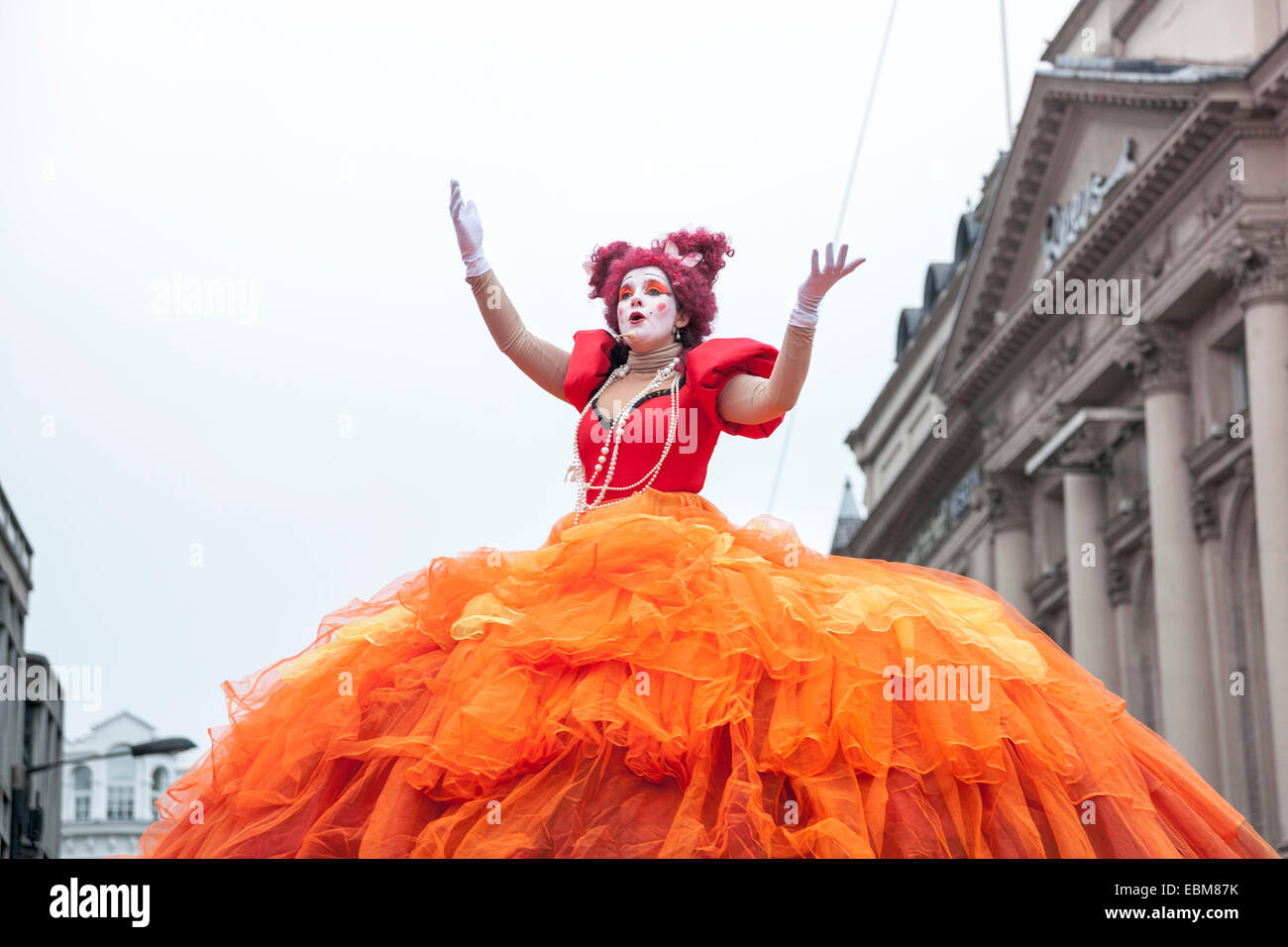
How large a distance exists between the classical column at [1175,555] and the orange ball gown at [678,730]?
76.4ft

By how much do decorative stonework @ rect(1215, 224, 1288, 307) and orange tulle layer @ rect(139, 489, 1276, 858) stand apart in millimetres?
21926

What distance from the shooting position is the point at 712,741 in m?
4.30

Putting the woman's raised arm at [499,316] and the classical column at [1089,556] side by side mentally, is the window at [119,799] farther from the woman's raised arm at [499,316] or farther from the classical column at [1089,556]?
the woman's raised arm at [499,316]

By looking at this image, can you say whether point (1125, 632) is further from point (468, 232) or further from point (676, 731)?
point (676, 731)

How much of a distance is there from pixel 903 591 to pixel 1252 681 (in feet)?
76.5

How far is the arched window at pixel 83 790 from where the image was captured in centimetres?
8012

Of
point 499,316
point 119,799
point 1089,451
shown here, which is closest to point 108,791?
point 119,799

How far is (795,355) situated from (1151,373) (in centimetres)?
2538

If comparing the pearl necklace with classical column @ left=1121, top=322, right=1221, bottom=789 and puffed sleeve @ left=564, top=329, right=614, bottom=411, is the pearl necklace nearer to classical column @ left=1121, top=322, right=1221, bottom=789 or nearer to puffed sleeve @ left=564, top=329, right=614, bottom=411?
puffed sleeve @ left=564, top=329, right=614, bottom=411

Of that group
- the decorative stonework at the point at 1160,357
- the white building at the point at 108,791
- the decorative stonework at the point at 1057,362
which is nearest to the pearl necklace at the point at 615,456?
the decorative stonework at the point at 1160,357

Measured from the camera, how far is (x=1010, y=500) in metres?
39.2
